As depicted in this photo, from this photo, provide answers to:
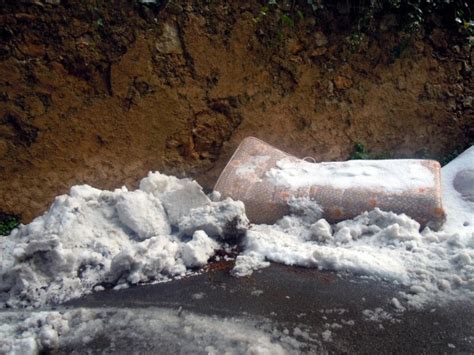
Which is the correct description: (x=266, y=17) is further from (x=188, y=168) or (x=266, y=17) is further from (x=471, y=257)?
(x=471, y=257)

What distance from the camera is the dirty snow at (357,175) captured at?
2.61 metres

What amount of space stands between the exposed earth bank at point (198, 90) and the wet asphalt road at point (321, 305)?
1.37 m

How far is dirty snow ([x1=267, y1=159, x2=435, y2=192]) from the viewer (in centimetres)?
261

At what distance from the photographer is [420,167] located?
8.91 ft

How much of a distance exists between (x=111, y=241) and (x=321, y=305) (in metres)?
1.25

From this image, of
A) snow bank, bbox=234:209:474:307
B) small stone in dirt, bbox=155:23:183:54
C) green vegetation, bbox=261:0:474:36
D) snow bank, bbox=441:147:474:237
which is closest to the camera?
snow bank, bbox=234:209:474:307

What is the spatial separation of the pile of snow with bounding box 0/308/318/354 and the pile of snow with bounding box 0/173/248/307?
0.22 metres

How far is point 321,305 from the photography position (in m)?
1.86

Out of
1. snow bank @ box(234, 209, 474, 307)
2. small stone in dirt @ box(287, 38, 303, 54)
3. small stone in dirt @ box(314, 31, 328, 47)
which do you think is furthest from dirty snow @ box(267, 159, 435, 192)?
small stone in dirt @ box(314, 31, 328, 47)

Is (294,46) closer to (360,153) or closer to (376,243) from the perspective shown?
(360,153)

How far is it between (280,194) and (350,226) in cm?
51

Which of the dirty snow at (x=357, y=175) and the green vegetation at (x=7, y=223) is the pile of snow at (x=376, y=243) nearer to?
the dirty snow at (x=357, y=175)

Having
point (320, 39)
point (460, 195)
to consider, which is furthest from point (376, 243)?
point (320, 39)

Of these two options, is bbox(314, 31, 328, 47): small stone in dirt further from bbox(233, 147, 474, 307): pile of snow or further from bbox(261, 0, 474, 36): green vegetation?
bbox(233, 147, 474, 307): pile of snow
